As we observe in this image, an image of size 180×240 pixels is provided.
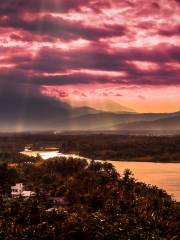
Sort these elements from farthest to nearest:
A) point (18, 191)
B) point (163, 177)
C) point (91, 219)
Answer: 1. point (163, 177)
2. point (18, 191)
3. point (91, 219)

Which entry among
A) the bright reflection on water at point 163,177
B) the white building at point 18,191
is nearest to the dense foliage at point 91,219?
the white building at point 18,191

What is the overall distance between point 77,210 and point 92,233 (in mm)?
13044

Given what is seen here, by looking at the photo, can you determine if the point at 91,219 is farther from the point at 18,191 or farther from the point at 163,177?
the point at 163,177

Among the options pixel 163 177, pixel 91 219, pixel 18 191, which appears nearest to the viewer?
pixel 91 219

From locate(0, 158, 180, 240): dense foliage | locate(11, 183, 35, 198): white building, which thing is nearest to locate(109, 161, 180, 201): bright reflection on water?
locate(11, 183, 35, 198): white building

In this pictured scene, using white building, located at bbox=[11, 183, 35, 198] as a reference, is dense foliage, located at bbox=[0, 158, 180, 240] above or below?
below

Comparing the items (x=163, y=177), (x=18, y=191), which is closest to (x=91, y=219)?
(x=18, y=191)

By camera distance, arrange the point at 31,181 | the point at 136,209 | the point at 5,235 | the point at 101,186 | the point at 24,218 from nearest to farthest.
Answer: the point at 5,235 → the point at 24,218 → the point at 136,209 → the point at 101,186 → the point at 31,181

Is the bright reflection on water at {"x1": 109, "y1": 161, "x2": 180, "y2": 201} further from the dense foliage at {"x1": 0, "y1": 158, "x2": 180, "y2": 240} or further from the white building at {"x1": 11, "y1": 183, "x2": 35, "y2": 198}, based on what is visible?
the dense foliage at {"x1": 0, "y1": 158, "x2": 180, "y2": 240}

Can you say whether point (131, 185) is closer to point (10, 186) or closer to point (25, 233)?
point (10, 186)

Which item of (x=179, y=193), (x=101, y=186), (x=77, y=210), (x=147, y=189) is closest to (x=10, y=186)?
(x=101, y=186)

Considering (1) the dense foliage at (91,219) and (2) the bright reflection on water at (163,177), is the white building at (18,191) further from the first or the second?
(2) the bright reflection on water at (163,177)

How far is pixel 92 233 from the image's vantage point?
191 ft

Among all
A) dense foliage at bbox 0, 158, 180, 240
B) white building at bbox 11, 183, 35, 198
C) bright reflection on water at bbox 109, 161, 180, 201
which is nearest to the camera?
dense foliage at bbox 0, 158, 180, 240
